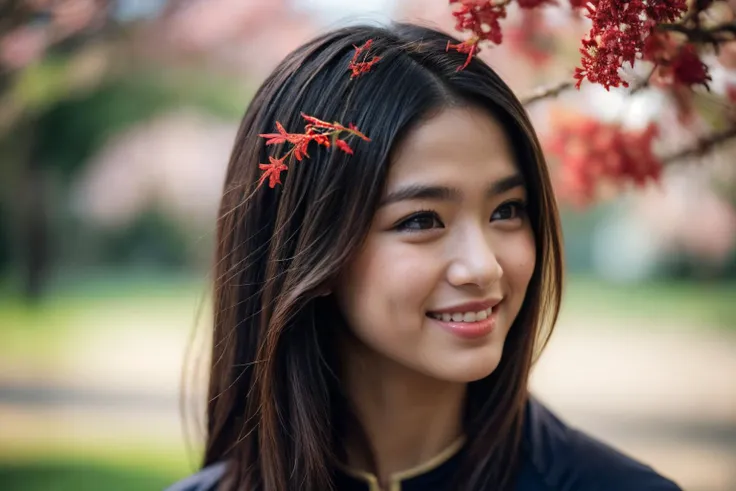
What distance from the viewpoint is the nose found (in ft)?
4.04

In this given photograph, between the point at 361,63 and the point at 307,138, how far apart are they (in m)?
0.14

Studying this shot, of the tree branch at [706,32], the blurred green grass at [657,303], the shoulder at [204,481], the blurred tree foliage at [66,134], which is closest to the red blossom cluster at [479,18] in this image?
the tree branch at [706,32]

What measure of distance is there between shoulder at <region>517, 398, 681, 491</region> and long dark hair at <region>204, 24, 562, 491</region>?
34 millimetres

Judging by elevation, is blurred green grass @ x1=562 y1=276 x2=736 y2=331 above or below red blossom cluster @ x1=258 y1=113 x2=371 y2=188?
below

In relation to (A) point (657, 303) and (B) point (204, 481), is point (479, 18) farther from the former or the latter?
(A) point (657, 303)

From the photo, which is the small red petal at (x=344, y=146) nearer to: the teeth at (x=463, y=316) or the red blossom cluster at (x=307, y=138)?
the red blossom cluster at (x=307, y=138)

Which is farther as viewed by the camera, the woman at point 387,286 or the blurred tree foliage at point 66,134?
the blurred tree foliage at point 66,134

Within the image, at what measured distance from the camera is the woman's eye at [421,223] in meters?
1.27

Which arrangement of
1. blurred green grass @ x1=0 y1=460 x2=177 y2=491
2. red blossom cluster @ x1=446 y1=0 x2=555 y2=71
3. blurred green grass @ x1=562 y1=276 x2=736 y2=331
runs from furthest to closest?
blurred green grass @ x1=562 y1=276 x2=736 y2=331, blurred green grass @ x1=0 y1=460 x2=177 y2=491, red blossom cluster @ x1=446 y1=0 x2=555 y2=71

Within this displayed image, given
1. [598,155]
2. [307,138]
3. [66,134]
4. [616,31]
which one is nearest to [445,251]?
[307,138]

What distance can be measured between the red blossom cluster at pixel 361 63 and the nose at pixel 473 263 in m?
0.28

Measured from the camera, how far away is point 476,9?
1.18 metres

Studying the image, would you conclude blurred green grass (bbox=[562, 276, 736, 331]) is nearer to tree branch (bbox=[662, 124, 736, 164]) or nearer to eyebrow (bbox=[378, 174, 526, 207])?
tree branch (bbox=[662, 124, 736, 164])

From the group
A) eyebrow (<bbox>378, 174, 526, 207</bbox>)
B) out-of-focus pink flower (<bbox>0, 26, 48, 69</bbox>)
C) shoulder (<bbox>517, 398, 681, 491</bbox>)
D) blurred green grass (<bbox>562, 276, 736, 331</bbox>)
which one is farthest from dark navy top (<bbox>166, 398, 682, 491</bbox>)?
blurred green grass (<bbox>562, 276, 736, 331</bbox>)
